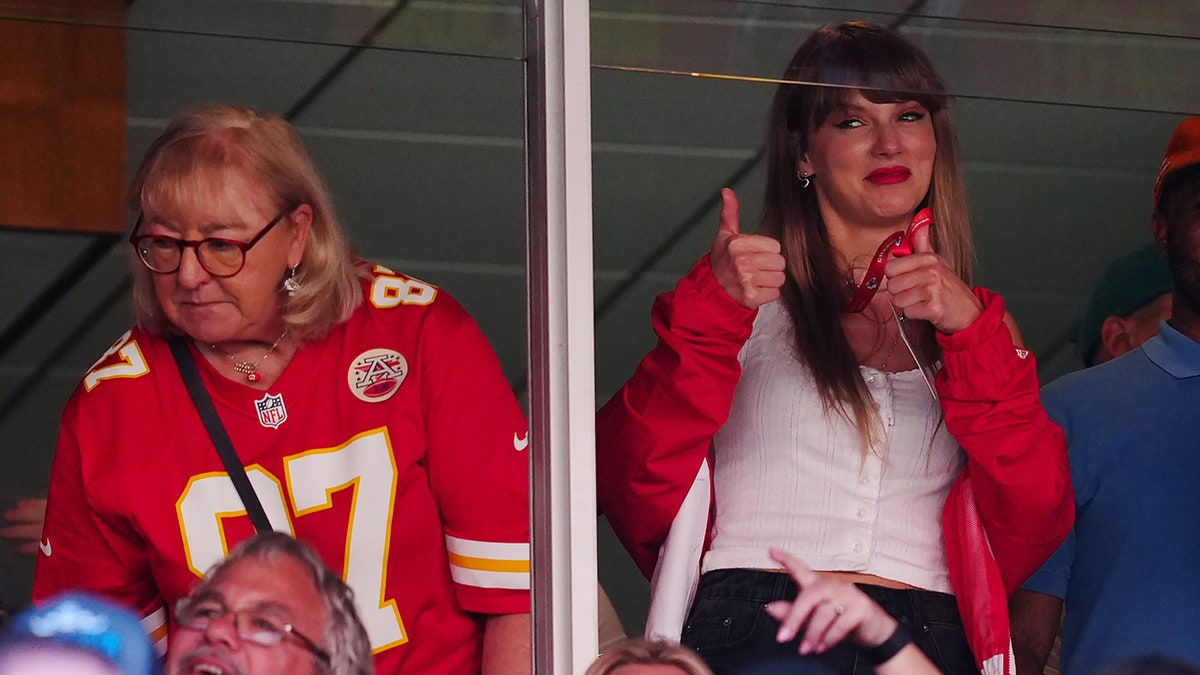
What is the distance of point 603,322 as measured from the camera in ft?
7.47

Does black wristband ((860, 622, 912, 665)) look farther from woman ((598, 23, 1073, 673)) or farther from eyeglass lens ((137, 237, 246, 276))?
eyeglass lens ((137, 237, 246, 276))

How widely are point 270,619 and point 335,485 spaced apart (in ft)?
0.63

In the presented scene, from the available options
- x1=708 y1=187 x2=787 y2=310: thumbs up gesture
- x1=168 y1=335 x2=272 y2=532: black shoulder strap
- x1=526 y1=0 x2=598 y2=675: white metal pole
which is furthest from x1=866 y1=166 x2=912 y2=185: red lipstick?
x1=168 y1=335 x2=272 y2=532: black shoulder strap

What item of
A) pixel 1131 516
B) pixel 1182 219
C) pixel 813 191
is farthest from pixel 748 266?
pixel 1182 219

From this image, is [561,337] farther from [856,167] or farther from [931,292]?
[856,167]

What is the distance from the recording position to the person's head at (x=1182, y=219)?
2518 mm

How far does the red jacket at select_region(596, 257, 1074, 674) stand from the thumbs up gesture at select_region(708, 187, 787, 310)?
2cm

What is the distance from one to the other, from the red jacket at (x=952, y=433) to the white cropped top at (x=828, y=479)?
0.05 m

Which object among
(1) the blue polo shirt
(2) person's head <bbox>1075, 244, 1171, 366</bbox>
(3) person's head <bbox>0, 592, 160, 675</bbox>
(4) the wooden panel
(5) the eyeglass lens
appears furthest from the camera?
(2) person's head <bbox>1075, 244, 1171, 366</bbox>

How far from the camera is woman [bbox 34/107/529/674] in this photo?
6.78ft

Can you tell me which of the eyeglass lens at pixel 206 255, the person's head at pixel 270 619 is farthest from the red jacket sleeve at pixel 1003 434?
the eyeglass lens at pixel 206 255

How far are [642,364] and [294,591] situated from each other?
52cm

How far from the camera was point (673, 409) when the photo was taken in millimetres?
2133

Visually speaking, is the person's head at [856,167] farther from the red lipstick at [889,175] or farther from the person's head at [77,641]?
the person's head at [77,641]
